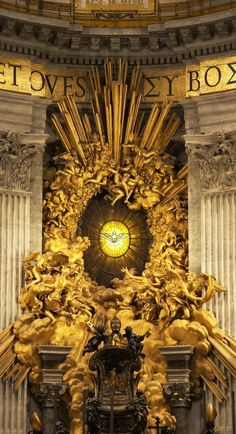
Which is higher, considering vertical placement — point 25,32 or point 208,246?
point 25,32

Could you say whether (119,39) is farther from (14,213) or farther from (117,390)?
(117,390)

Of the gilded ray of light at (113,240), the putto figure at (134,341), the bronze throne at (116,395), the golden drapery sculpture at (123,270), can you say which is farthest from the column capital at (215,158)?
the bronze throne at (116,395)

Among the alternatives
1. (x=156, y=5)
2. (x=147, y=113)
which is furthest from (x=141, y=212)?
(x=156, y=5)

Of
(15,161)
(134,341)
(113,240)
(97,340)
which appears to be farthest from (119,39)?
(134,341)

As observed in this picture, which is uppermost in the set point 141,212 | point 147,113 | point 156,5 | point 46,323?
point 156,5

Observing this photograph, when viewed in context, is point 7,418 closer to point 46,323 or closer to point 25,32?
point 46,323

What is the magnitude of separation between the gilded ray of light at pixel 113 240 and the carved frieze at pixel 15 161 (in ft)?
6.06

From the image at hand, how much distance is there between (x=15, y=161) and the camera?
2923 centimetres

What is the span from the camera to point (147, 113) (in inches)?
1199

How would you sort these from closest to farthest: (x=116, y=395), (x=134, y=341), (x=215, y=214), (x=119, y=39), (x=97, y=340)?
(x=116, y=395), (x=134, y=341), (x=97, y=340), (x=215, y=214), (x=119, y=39)

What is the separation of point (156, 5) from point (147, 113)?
204 centimetres

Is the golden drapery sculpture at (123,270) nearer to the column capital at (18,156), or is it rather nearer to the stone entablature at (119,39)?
the stone entablature at (119,39)

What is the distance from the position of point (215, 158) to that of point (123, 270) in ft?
8.68

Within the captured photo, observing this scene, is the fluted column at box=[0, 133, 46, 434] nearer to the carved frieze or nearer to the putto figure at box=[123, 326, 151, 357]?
the carved frieze
